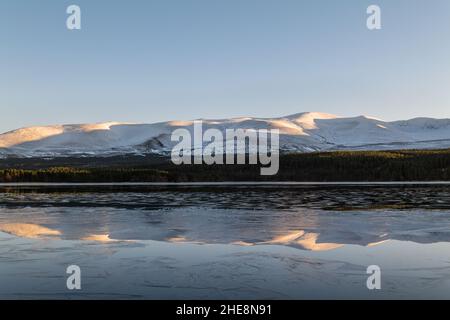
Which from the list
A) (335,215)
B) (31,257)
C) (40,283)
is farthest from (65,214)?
(40,283)

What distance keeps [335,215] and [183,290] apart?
12.2m

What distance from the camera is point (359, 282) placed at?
30.1 feet

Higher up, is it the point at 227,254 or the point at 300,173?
the point at 227,254

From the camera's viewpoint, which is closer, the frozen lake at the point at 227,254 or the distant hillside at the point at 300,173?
the frozen lake at the point at 227,254

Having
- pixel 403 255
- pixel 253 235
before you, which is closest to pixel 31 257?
pixel 253 235

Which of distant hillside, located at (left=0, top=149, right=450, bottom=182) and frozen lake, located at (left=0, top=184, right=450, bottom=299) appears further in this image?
distant hillside, located at (left=0, top=149, right=450, bottom=182)

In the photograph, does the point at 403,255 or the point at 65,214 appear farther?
the point at 65,214

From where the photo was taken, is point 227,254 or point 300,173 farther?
point 300,173

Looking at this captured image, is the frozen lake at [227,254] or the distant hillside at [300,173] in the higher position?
the frozen lake at [227,254]

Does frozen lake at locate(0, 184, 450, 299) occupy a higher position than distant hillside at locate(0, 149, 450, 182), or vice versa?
frozen lake at locate(0, 184, 450, 299)

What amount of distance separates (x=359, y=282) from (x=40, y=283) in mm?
5761
